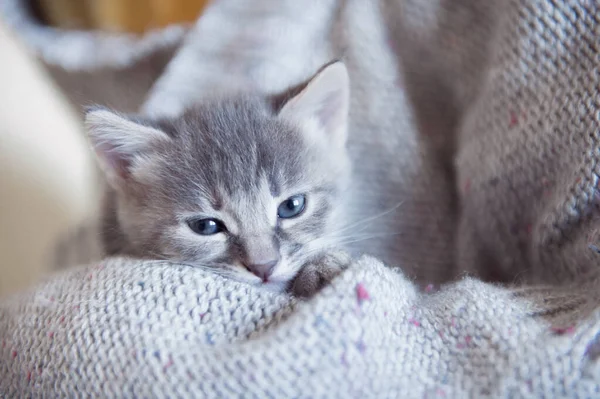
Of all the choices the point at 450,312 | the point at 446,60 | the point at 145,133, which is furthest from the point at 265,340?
the point at 446,60

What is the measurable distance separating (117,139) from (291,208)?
1.19 feet

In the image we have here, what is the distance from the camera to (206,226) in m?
0.94

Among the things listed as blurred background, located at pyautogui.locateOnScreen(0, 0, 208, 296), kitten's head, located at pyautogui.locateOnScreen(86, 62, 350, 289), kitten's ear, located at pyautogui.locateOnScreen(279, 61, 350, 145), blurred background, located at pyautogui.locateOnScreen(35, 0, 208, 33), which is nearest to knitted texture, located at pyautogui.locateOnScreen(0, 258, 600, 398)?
kitten's head, located at pyautogui.locateOnScreen(86, 62, 350, 289)

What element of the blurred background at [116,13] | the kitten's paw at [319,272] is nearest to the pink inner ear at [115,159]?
the kitten's paw at [319,272]

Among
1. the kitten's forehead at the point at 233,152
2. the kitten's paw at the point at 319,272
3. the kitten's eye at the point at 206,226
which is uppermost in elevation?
the kitten's forehead at the point at 233,152

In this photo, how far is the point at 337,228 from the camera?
1.06 m

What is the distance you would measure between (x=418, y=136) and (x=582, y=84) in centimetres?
40

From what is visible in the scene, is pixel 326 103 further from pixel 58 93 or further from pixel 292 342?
pixel 58 93

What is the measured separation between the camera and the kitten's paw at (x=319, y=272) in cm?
78

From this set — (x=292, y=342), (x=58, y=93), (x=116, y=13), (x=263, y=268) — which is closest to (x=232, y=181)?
(x=263, y=268)

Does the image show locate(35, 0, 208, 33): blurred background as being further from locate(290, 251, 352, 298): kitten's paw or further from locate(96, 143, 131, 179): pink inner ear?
locate(290, 251, 352, 298): kitten's paw

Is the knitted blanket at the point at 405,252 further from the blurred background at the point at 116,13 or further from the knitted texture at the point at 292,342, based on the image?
the blurred background at the point at 116,13

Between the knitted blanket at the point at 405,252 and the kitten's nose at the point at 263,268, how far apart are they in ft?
0.32

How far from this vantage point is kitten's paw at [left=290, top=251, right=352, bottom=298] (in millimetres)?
781
